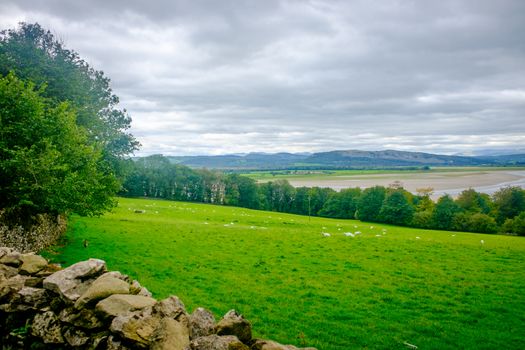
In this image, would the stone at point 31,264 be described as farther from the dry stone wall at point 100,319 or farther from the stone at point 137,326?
the stone at point 137,326

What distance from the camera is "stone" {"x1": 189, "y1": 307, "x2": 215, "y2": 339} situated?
6.64 m

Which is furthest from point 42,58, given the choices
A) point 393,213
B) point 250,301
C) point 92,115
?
point 393,213

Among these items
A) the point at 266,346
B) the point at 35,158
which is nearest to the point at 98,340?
the point at 266,346

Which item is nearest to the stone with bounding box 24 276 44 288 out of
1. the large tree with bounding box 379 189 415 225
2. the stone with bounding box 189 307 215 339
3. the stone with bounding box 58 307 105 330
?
the stone with bounding box 58 307 105 330

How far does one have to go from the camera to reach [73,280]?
314 inches

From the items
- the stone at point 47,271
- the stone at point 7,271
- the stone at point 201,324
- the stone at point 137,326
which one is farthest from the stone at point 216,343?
the stone at point 7,271

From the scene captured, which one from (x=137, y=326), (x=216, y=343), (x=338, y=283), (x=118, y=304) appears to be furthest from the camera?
(x=338, y=283)

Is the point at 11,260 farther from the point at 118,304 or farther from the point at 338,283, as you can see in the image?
the point at 338,283

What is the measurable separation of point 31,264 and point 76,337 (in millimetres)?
3715

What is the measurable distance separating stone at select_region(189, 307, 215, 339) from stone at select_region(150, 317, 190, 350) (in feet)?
0.50

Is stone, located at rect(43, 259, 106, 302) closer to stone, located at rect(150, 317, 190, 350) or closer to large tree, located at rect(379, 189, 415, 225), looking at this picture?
stone, located at rect(150, 317, 190, 350)

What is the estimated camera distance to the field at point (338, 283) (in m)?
10.2

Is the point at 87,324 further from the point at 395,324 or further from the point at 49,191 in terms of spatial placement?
the point at 49,191

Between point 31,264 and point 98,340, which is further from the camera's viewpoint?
point 31,264
